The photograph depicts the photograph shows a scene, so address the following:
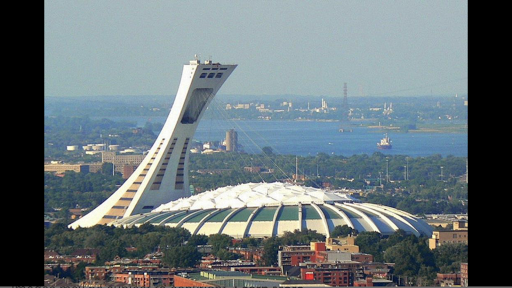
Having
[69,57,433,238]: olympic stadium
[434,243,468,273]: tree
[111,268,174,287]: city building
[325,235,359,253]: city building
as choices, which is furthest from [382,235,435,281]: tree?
[111,268,174,287]: city building

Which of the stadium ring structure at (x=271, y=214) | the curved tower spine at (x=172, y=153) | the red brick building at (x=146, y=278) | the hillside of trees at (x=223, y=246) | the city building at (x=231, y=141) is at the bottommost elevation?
the red brick building at (x=146, y=278)

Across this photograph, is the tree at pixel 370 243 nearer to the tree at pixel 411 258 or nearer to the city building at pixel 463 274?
the tree at pixel 411 258

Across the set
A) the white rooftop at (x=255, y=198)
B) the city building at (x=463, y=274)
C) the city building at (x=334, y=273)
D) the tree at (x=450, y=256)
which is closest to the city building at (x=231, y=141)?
the white rooftop at (x=255, y=198)

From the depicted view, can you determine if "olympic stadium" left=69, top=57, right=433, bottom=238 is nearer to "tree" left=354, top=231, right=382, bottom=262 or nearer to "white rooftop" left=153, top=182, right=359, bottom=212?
"white rooftop" left=153, top=182, right=359, bottom=212

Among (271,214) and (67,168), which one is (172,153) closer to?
(271,214)

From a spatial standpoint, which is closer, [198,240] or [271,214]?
[198,240]

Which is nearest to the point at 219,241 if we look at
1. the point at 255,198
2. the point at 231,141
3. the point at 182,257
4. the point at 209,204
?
the point at 182,257
